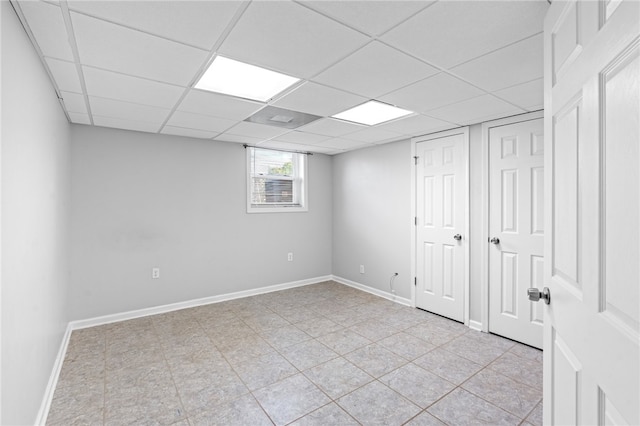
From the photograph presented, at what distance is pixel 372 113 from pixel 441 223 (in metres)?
1.62

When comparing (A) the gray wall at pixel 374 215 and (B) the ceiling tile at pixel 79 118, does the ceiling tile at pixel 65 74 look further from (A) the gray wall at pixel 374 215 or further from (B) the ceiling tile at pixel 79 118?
(A) the gray wall at pixel 374 215

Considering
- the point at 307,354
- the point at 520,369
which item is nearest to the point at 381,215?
the point at 307,354

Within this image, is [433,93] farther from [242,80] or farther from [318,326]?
[318,326]

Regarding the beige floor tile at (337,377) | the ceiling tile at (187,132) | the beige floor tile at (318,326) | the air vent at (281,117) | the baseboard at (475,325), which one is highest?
the ceiling tile at (187,132)

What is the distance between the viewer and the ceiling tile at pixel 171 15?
1403mm

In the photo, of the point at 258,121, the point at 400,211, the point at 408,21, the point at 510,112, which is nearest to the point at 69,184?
the point at 258,121

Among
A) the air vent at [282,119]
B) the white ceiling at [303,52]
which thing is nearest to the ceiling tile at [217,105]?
the white ceiling at [303,52]

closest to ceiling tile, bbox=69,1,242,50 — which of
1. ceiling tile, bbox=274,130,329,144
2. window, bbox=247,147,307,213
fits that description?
ceiling tile, bbox=274,130,329,144

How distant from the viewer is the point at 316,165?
5.33 m

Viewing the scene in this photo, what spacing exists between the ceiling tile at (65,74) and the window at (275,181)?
237 cm

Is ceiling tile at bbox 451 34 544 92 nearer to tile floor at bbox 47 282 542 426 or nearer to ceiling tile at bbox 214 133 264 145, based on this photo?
tile floor at bbox 47 282 542 426

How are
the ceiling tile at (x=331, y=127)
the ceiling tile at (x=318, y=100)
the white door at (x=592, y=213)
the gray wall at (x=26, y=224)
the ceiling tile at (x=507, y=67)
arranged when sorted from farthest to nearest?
the ceiling tile at (x=331, y=127) < the ceiling tile at (x=318, y=100) < the ceiling tile at (x=507, y=67) < the gray wall at (x=26, y=224) < the white door at (x=592, y=213)

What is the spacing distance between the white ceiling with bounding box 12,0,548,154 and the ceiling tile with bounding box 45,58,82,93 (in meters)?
0.01

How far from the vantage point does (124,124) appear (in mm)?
3406
